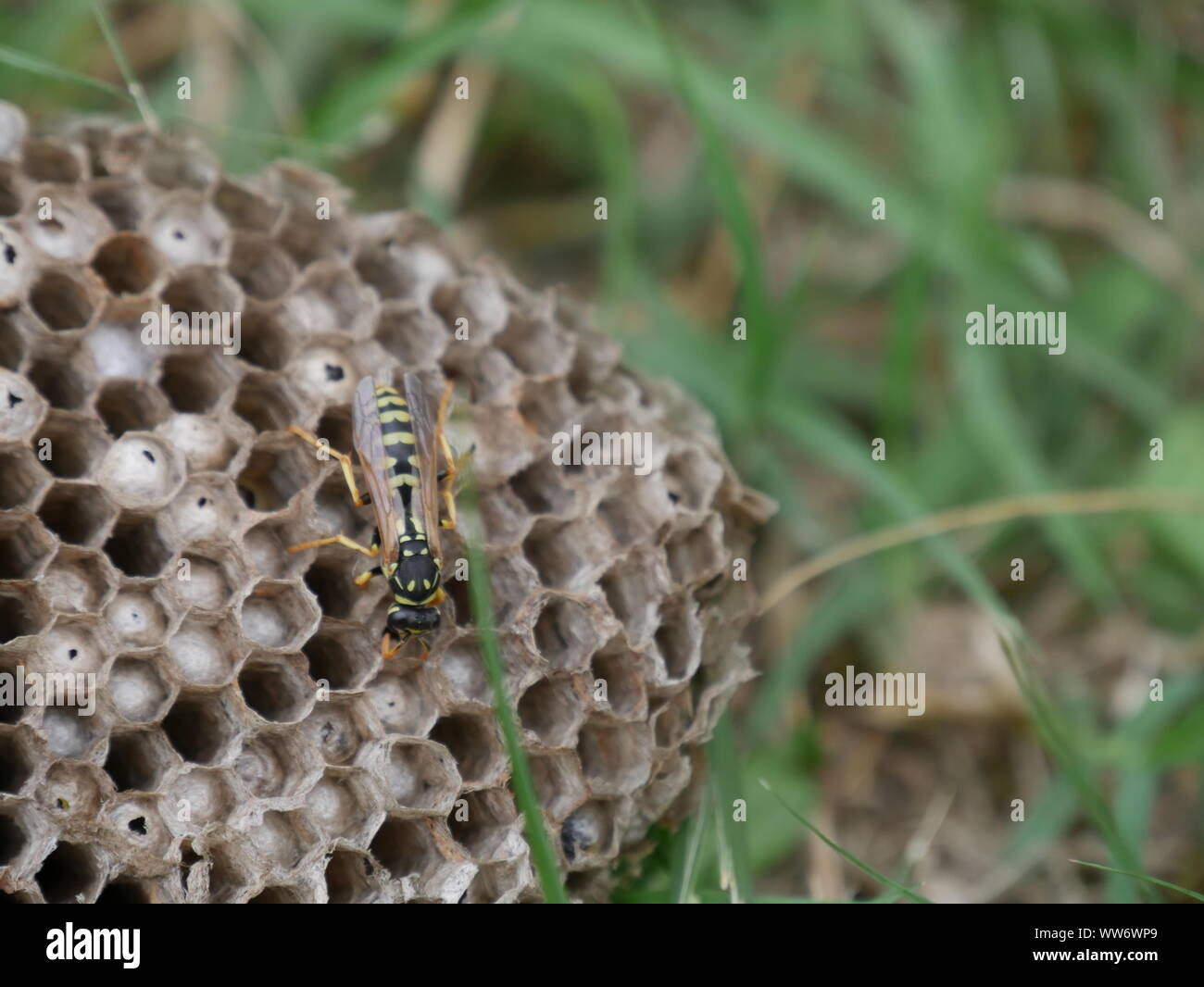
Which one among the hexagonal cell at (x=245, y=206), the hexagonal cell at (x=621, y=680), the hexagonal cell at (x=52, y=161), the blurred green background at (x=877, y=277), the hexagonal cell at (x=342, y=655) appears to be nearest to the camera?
the hexagonal cell at (x=342, y=655)

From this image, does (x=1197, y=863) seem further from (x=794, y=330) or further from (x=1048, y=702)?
(x=794, y=330)

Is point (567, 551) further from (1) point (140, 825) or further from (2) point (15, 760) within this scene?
(2) point (15, 760)

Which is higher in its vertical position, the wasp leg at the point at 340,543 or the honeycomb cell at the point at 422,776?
the wasp leg at the point at 340,543

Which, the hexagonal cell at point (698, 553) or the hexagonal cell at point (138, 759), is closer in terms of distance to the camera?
the hexagonal cell at point (138, 759)

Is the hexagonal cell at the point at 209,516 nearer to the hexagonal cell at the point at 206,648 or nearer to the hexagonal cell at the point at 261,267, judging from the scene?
the hexagonal cell at the point at 206,648

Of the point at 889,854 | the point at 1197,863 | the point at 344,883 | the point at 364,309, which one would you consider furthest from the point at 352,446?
the point at 1197,863

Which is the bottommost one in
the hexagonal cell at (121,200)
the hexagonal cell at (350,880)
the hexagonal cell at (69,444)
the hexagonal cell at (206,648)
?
the hexagonal cell at (350,880)

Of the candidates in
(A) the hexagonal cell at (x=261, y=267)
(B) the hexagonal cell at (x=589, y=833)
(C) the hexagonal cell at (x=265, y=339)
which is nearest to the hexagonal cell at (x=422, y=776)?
(B) the hexagonal cell at (x=589, y=833)

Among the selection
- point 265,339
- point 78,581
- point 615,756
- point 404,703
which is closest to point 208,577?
point 78,581
